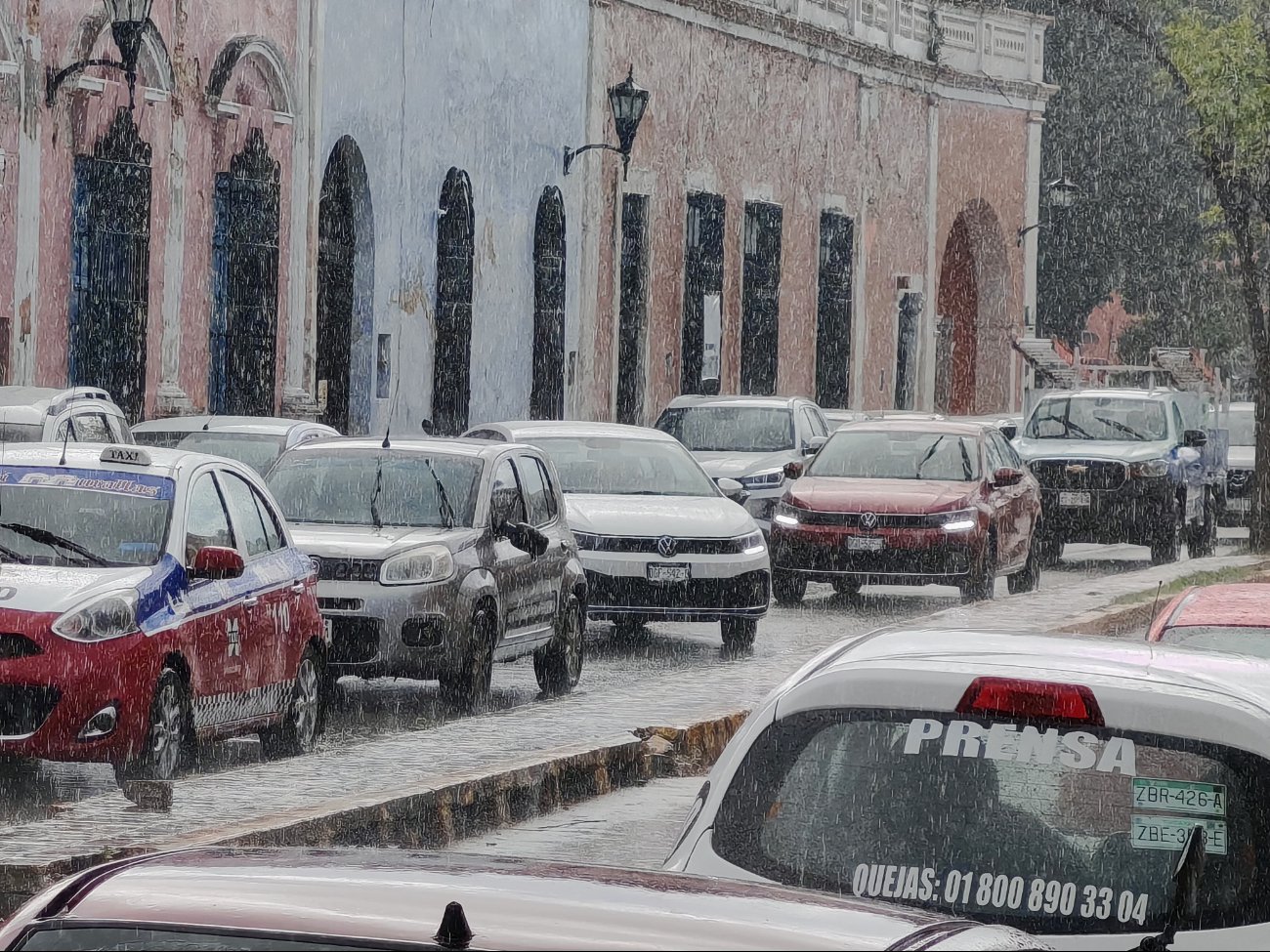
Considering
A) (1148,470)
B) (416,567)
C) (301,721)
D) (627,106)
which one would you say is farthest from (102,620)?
(627,106)

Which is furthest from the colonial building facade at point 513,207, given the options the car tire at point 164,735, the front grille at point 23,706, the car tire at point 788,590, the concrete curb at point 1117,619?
the front grille at point 23,706

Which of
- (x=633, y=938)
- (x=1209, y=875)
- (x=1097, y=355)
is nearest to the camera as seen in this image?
(x=633, y=938)

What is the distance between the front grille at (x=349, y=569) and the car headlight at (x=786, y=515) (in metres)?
8.08

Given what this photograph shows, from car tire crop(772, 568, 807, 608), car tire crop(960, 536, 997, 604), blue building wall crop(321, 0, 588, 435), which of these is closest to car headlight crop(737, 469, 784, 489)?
car tire crop(772, 568, 807, 608)

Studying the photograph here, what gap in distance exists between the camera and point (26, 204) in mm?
21766

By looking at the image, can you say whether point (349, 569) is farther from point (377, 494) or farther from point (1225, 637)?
point (1225, 637)

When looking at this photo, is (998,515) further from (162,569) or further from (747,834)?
(747,834)

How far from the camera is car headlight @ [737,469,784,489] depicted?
75.5 ft

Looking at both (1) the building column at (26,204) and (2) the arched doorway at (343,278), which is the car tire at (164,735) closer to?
(1) the building column at (26,204)

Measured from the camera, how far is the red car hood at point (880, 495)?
67.0ft

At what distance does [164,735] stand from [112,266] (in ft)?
46.5

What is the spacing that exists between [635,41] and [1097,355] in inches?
2229

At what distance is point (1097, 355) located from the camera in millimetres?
89000

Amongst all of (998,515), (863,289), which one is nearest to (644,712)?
(998,515)
